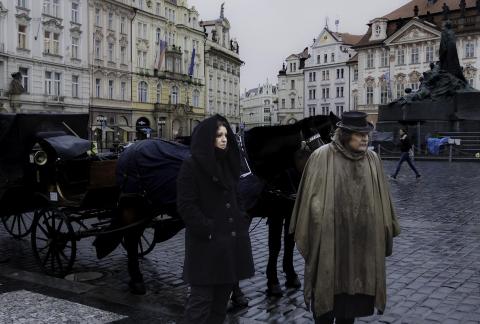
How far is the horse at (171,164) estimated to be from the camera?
593 cm

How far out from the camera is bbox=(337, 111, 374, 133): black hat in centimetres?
388

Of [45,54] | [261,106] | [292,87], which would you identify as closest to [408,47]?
[292,87]

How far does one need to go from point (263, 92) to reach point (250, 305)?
5469 inches

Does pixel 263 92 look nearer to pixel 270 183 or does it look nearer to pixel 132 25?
pixel 132 25

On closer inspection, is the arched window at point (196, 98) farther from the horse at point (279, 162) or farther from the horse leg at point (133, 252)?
the horse at point (279, 162)

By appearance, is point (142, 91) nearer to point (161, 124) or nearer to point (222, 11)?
point (161, 124)

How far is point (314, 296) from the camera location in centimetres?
389

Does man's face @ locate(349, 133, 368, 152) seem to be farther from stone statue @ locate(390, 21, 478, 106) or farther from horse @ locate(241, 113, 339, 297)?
stone statue @ locate(390, 21, 478, 106)

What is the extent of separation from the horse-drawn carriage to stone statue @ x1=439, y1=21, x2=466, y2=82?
78.1 feet

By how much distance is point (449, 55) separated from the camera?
95.0 feet

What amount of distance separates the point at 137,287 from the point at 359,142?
3191 millimetres

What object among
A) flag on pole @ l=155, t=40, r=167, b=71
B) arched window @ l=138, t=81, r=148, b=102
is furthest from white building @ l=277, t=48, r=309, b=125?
arched window @ l=138, t=81, r=148, b=102

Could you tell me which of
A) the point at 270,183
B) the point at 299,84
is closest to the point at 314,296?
the point at 270,183

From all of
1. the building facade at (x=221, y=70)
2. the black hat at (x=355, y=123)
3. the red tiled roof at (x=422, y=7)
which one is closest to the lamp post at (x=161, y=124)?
the building facade at (x=221, y=70)
